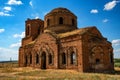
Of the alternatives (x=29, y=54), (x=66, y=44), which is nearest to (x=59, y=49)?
(x=66, y=44)

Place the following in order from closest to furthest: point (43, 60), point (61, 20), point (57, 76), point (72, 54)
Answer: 1. point (57, 76)
2. point (72, 54)
3. point (43, 60)
4. point (61, 20)

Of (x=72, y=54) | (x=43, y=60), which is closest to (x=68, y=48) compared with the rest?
(x=72, y=54)

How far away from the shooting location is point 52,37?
26.3m

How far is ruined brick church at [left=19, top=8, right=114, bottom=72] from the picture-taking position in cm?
2202

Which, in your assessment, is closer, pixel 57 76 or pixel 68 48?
pixel 57 76

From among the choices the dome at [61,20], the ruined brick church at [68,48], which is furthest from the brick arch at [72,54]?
the dome at [61,20]

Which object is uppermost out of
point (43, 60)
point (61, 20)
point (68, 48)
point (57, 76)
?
point (61, 20)

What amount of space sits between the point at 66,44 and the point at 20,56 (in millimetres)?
15594

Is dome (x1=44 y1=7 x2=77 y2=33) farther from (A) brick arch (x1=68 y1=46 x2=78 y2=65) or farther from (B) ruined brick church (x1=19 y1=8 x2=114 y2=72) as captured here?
(A) brick arch (x1=68 y1=46 x2=78 y2=65)

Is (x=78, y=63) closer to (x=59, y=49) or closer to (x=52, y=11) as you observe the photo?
(x=59, y=49)

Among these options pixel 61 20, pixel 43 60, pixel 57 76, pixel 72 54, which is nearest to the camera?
pixel 57 76

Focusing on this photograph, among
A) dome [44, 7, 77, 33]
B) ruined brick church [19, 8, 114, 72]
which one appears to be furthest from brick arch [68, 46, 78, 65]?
dome [44, 7, 77, 33]

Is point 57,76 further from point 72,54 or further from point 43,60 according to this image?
point 43,60

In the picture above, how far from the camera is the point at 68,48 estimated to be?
77.7 ft
